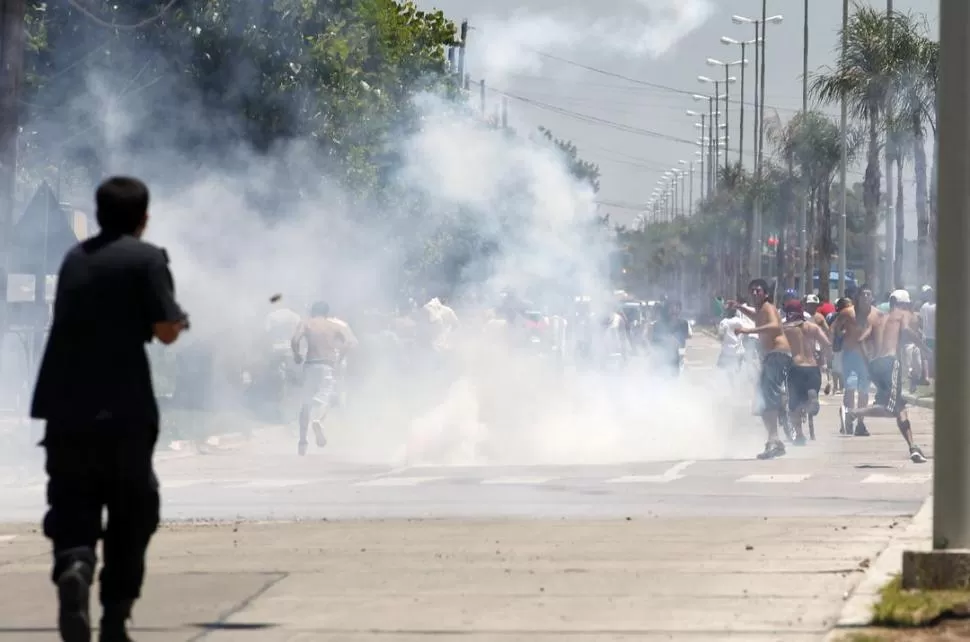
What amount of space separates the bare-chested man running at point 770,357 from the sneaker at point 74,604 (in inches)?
531

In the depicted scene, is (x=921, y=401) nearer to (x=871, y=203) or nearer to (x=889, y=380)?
(x=889, y=380)

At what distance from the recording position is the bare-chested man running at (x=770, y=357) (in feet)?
64.3

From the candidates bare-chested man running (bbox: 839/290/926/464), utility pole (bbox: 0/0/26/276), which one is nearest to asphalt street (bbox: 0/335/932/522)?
bare-chested man running (bbox: 839/290/926/464)

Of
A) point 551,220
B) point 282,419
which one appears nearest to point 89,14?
point 282,419

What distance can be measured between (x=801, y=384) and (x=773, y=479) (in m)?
4.79

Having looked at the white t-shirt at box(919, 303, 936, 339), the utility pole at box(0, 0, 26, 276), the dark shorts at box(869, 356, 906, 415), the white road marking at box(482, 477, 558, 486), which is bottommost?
the white road marking at box(482, 477, 558, 486)

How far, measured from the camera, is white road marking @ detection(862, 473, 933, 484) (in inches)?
628

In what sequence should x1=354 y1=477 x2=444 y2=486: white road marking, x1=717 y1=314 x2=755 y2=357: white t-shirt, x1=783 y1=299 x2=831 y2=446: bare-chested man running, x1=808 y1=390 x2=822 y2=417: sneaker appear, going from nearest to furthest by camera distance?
1. x1=354 y1=477 x2=444 y2=486: white road marking
2. x1=783 y1=299 x2=831 y2=446: bare-chested man running
3. x1=808 y1=390 x2=822 y2=417: sneaker
4. x1=717 y1=314 x2=755 y2=357: white t-shirt

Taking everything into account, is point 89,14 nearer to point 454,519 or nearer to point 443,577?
point 454,519

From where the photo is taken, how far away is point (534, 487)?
632 inches

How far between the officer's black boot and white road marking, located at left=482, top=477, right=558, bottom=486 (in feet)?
32.4

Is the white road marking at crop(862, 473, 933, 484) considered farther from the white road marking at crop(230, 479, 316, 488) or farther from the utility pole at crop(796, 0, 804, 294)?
the utility pole at crop(796, 0, 804, 294)

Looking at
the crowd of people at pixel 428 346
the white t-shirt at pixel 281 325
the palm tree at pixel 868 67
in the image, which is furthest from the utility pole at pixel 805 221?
the white t-shirt at pixel 281 325

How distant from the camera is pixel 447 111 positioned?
33.8m
